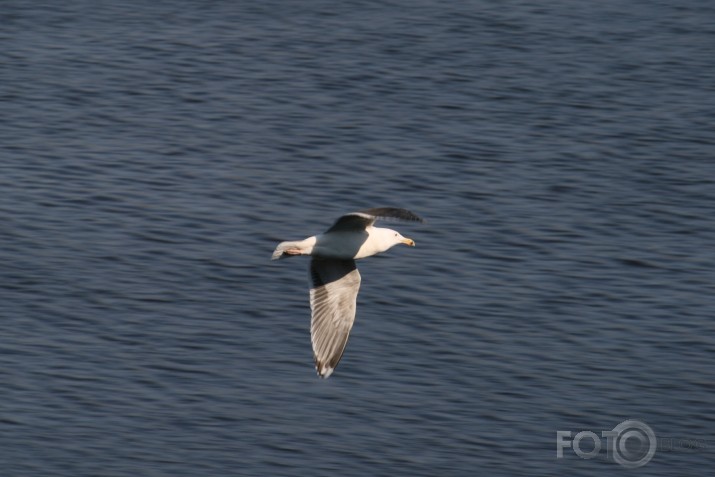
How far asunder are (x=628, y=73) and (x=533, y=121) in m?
3.40

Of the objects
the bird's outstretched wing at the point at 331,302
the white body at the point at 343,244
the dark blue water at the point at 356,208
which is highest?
the white body at the point at 343,244

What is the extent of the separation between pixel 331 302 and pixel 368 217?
2.18m

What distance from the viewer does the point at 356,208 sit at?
22250 mm

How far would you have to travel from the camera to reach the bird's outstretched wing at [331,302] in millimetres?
14633

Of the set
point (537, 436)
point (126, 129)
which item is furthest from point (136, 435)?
point (126, 129)

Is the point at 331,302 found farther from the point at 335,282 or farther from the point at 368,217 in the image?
the point at 368,217

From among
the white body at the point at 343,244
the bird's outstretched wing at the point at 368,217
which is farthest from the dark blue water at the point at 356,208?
the bird's outstretched wing at the point at 368,217

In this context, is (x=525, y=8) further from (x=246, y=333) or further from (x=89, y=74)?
(x=246, y=333)

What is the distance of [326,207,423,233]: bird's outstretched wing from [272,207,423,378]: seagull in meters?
0.04

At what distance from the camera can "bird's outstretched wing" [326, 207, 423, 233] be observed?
12672mm

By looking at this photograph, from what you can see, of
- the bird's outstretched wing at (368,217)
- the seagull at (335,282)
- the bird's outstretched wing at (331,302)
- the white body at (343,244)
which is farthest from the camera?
the bird's outstretched wing at (331,302)

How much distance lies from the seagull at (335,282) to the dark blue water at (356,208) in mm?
2838

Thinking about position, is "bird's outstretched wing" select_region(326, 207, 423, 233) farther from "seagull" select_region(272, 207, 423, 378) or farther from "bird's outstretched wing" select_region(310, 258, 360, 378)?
"bird's outstretched wing" select_region(310, 258, 360, 378)

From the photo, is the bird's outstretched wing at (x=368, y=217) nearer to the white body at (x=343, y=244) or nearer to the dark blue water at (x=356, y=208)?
the white body at (x=343, y=244)
